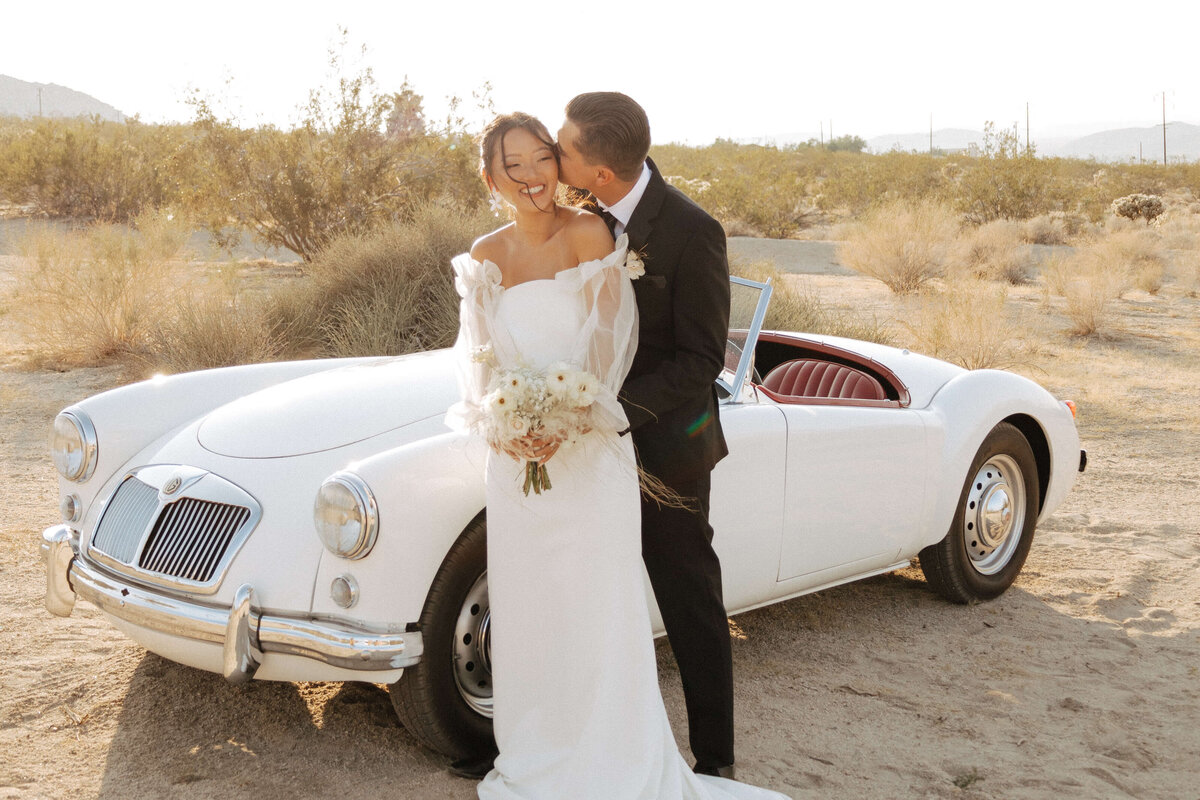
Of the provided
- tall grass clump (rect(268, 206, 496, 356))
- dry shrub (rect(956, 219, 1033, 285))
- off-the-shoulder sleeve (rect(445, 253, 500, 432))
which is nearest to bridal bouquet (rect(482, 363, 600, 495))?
off-the-shoulder sleeve (rect(445, 253, 500, 432))

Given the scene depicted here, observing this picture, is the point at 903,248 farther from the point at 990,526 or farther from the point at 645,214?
the point at 645,214

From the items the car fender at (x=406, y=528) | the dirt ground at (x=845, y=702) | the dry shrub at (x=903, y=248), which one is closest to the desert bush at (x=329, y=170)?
the dry shrub at (x=903, y=248)

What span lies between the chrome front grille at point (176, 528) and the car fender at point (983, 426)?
Result: 2.75m

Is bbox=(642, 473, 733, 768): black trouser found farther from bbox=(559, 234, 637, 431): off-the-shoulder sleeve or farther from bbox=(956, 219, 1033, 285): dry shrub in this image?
bbox=(956, 219, 1033, 285): dry shrub

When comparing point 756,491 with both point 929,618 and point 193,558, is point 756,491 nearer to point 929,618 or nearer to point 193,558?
point 929,618

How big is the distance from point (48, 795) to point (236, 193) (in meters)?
12.6

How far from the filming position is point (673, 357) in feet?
9.84

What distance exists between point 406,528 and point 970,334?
8.73 metres

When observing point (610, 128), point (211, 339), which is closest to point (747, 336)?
point (610, 128)

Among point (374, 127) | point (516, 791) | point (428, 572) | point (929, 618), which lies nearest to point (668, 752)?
point (516, 791)

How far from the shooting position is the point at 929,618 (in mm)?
4727

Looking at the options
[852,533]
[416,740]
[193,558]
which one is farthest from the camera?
[852,533]

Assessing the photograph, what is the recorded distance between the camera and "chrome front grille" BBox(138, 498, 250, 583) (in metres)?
3.21

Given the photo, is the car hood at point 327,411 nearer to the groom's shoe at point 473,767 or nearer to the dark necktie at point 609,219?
the dark necktie at point 609,219
